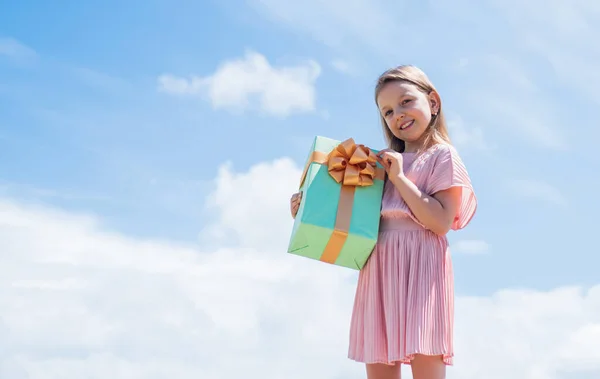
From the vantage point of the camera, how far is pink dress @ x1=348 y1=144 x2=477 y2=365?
2791mm

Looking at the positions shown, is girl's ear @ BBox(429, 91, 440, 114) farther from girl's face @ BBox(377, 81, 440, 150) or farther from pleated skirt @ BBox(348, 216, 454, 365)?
pleated skirt @ BBox(348, 216, 454, 365)

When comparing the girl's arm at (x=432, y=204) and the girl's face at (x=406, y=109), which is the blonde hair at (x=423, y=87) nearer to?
the girl's face at (x=406, y=109)

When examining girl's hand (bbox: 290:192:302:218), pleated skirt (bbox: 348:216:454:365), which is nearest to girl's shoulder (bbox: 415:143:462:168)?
pleated skirt (bbox: 348:216:454:365)

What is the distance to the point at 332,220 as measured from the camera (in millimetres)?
2951

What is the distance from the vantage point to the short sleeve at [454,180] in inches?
116

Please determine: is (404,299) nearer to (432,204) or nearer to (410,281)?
(410,281)

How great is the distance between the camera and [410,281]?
9.39ft

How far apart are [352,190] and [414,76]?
0.62 meters

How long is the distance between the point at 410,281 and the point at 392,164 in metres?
0.49

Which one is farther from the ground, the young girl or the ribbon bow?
the ribbon bow

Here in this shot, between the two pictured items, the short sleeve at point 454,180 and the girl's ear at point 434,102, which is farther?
the girl's ear at point 434,102

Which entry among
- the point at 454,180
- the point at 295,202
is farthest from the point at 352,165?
the point at 454,180

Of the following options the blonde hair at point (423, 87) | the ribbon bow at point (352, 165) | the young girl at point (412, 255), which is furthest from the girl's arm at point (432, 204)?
the blonde hair at point (423, 87)

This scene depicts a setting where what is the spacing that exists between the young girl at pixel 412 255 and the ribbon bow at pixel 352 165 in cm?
7
